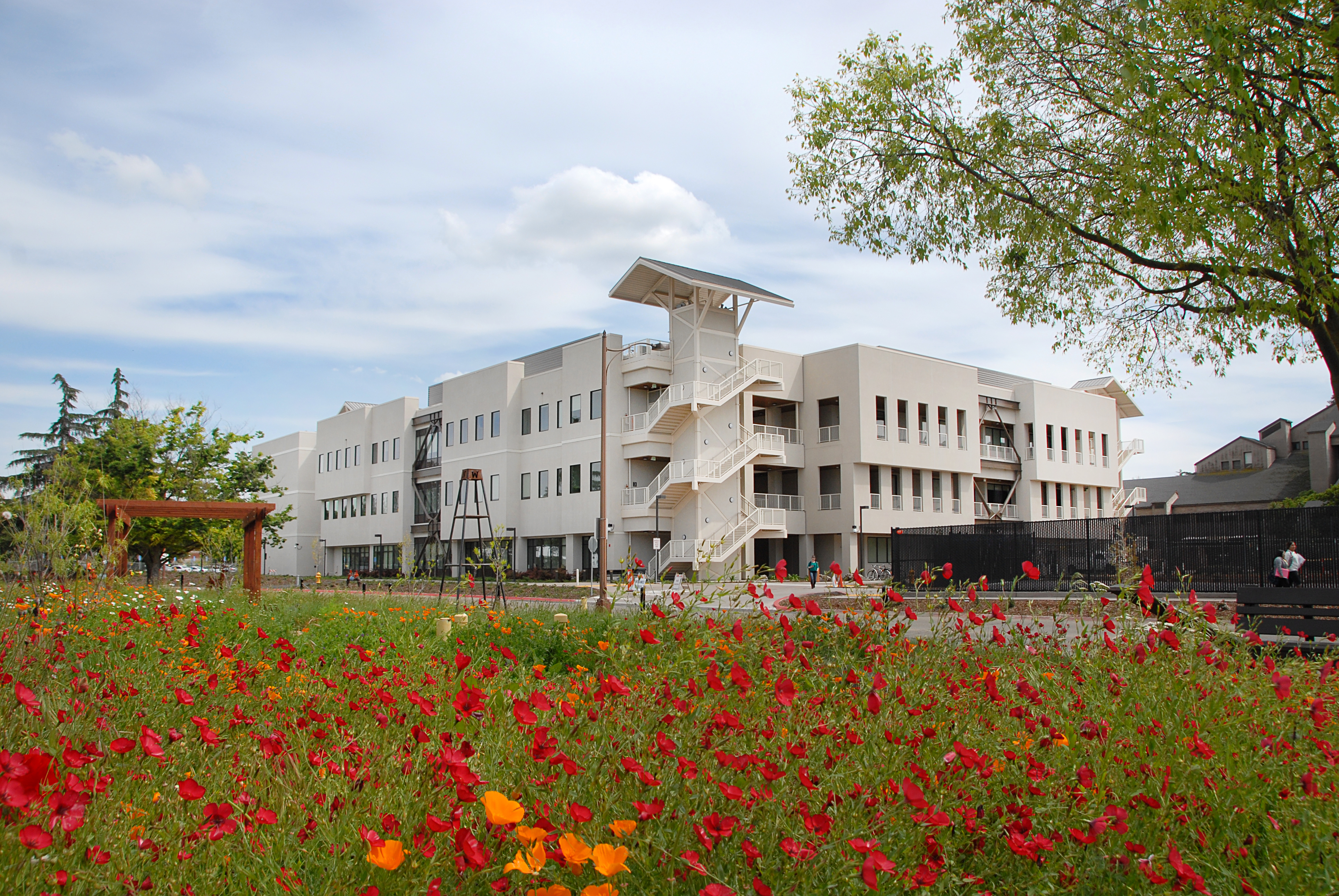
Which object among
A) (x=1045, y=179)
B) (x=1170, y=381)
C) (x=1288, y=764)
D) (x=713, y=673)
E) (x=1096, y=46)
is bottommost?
(x=1288, y=764)

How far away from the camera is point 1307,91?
41.8 ft

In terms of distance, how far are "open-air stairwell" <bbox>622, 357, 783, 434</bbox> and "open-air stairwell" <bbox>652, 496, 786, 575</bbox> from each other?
4609 mm

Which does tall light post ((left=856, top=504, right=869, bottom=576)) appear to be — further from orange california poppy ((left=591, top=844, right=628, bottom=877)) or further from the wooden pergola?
orange california poppy ((left=591, top=844, right=628, bottom=877))

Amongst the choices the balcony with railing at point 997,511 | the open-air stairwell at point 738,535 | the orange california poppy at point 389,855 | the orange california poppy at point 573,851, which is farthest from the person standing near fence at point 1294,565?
the balcony with railing at point 997,511

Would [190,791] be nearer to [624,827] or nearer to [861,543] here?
[624,827]

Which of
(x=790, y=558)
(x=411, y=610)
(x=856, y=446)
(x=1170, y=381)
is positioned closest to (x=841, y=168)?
(x=1170, y=381)

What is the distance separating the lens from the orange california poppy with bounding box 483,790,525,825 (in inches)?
75.2

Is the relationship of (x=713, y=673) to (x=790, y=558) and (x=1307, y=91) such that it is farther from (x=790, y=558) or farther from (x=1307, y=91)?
(x=790, y=558)

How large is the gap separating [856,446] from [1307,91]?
104 ft

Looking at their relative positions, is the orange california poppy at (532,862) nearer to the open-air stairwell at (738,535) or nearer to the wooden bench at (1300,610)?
the wooden bench at (1300,610)

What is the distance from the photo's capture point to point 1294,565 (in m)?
20.8

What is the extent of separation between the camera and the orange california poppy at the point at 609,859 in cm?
191

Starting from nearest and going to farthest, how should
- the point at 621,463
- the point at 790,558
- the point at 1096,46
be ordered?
the point at 1096,46
the point at 621,463
the point at 790,558

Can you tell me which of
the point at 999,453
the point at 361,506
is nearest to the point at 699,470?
the point at 999,453
